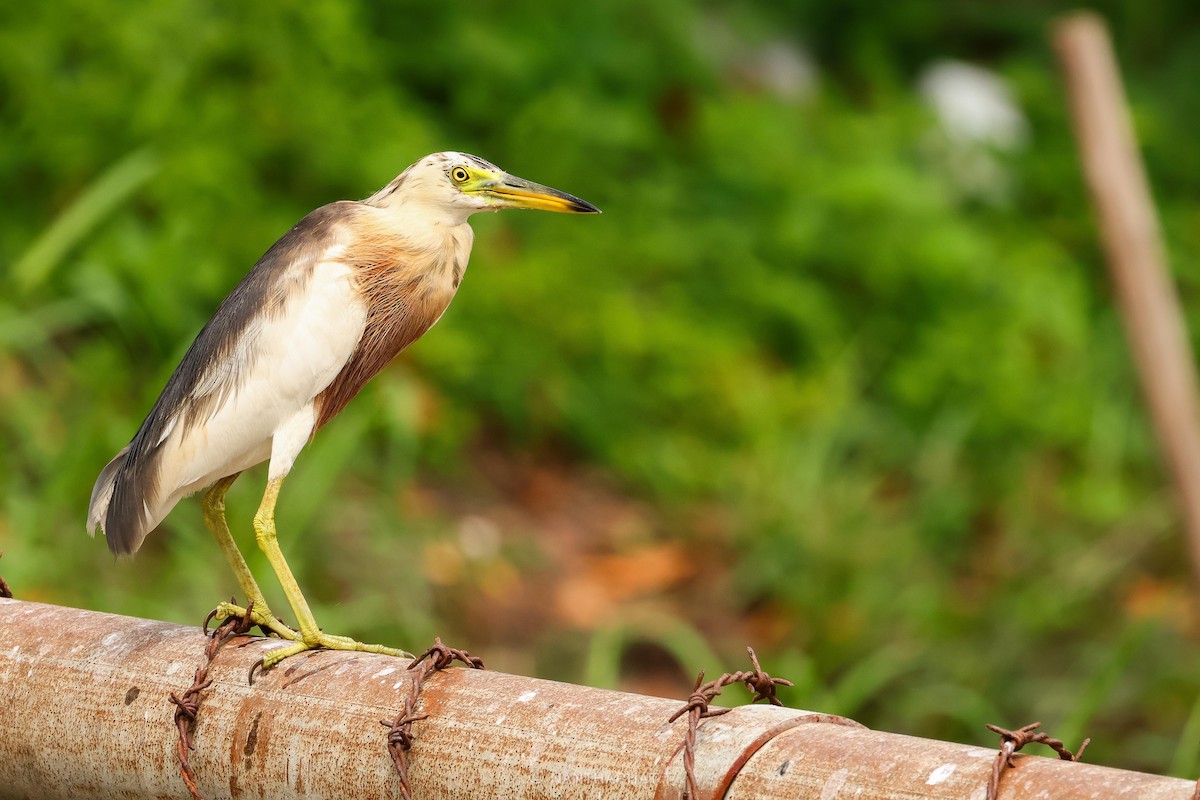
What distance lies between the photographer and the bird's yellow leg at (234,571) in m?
1.84

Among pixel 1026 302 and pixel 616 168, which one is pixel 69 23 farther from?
pixel 1026 302

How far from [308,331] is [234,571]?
0.39 m

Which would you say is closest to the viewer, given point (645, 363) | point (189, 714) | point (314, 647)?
point (189, 714)

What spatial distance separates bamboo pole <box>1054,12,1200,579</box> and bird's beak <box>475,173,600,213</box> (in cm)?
252

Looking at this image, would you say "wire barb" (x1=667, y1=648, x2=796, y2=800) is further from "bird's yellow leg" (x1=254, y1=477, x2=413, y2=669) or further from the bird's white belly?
the bird's white belly

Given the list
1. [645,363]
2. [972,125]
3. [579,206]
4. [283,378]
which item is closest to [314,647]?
[283,378]

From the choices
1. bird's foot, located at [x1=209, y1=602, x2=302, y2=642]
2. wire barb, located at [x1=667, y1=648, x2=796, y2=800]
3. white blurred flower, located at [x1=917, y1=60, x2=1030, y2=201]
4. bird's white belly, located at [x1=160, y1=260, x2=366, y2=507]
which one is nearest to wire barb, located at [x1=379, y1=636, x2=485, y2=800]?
wire barb, located at [x1=667, y1=648, x2=796, y2=800]

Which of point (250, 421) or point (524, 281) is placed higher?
point (524, 281)

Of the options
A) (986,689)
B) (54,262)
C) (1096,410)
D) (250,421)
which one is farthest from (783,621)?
(250,421)

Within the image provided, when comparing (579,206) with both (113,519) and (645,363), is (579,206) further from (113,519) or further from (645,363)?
(645,363)

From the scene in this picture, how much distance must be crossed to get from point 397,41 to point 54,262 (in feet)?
6.41

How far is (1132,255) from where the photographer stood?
12.9ft

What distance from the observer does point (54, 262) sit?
4.02 meters

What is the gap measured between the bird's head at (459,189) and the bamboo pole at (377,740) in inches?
25.2
